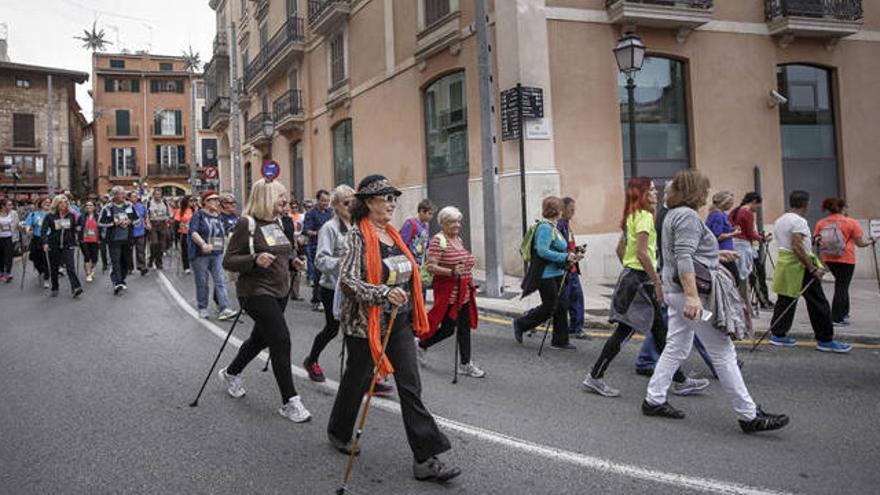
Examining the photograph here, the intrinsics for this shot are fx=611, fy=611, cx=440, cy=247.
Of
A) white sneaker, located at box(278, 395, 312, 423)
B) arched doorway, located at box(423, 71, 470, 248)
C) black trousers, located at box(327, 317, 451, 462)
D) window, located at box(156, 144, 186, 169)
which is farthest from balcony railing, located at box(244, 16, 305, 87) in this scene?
window, located at box(156, 144, 186, 169)

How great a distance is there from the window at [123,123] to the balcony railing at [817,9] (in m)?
52.6

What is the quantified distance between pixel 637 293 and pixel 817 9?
14.7m

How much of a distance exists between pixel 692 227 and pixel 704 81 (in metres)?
12.5

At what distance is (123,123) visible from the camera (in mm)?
53719

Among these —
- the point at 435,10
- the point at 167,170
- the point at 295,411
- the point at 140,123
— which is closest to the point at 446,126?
the point at 435,10

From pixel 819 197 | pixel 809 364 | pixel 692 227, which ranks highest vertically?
pixel 819 197

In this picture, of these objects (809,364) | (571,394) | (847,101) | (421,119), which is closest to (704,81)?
(847,101)

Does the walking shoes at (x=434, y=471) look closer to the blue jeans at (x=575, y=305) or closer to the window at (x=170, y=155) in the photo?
the blue jeans at (x=575, y=305)

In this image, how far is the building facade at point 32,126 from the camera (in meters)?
44.2

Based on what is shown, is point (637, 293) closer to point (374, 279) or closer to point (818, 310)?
point (374, 279)

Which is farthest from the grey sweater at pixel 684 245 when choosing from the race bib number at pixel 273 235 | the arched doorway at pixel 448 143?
the arched doorway at pixel 448 143

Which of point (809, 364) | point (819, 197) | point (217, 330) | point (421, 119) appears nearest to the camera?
point (809, 364)

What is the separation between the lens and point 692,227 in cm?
437

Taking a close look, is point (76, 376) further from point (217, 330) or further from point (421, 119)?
point (421, 119)
